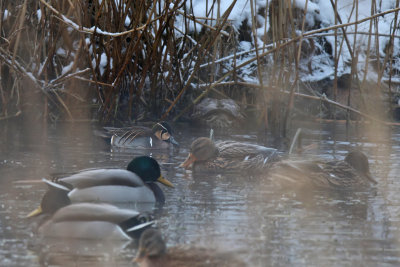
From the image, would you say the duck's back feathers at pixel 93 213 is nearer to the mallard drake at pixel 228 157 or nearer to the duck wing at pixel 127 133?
the mallard drake at pixel 228 157

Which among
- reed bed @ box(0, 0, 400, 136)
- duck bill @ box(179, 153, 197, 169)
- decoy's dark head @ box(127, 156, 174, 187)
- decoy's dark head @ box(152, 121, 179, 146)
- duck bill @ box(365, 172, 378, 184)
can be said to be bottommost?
duck bill @ box(365, 172, 378, 184)

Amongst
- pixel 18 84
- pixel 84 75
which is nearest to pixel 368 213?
pixel 84 75

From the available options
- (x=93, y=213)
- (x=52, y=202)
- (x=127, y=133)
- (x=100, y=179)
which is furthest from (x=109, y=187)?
(x=127, y=133)

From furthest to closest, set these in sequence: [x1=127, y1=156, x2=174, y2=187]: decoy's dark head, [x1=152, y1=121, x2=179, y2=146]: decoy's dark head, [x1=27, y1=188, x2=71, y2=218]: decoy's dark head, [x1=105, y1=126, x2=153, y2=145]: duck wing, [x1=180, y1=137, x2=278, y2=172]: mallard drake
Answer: [x1=152, y1=121, x2=179, y2=146]: decoy's dark head
[x1=105, y1=126, x2=153, y2=145]: duck wing
[x1=180, y1=137, x2=278, y2=172]: mallard drake
[x1=127, y1=156, x2=174, y2=187]: decoy's dark head
[x1=27, y1=188, x2=71, y2=218]: decoy's dark head

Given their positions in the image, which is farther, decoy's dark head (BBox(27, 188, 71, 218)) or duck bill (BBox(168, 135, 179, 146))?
duck bill (BBox(168, 135, 179, 146))

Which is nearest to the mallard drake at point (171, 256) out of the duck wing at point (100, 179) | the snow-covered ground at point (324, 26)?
the duck wing at point (100, 179)

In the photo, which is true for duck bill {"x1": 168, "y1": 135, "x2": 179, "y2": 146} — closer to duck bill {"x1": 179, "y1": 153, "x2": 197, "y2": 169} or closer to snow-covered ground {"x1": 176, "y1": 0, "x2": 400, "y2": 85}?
duck bill {"x1": 179, "y1": 153, "x2": 197, "y2": 169}

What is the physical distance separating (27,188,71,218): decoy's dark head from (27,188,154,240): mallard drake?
0.76 feet

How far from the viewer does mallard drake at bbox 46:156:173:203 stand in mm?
5656

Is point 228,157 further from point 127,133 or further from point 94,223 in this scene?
point 94,223

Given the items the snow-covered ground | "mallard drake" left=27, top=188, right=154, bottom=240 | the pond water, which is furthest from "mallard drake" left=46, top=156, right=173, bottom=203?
the snow-covered ground

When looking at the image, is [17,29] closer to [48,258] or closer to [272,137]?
[272,137]

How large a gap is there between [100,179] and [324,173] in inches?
94.2

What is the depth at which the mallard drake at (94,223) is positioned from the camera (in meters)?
4.86
